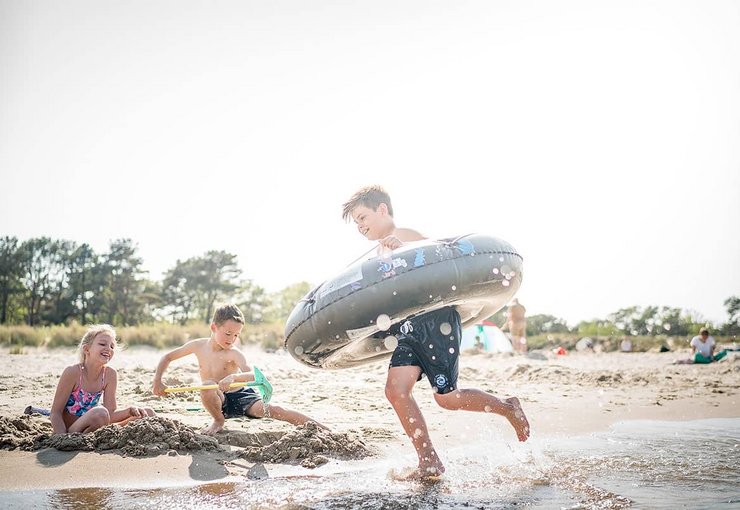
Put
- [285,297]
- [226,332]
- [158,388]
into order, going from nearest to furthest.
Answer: [158,388], [226,332], [285,297]

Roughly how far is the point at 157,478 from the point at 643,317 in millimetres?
55393

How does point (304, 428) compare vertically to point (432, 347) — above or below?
below

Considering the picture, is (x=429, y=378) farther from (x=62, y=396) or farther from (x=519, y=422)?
(x=62, y=396)

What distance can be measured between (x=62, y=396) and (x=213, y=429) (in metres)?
0.94

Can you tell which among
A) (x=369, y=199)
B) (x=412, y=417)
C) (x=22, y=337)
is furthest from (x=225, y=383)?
(x=22, y=337)

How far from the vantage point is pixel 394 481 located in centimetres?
271

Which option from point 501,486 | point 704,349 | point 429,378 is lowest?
point 501,486

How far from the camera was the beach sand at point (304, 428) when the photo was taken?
2.82m

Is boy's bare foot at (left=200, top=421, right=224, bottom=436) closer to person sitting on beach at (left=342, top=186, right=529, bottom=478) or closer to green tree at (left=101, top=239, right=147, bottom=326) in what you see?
person sitting on beach at (left=342, top=186, right=529, bottom=478)

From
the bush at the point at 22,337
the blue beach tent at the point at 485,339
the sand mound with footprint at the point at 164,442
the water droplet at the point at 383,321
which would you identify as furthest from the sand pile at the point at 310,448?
the bush at the point at 22,337

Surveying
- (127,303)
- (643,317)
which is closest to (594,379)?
(127,303)

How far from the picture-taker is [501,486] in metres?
2.65

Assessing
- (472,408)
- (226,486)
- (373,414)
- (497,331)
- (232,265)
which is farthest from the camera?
(232,265)

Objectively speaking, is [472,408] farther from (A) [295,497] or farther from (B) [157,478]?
(B) [157,478]
